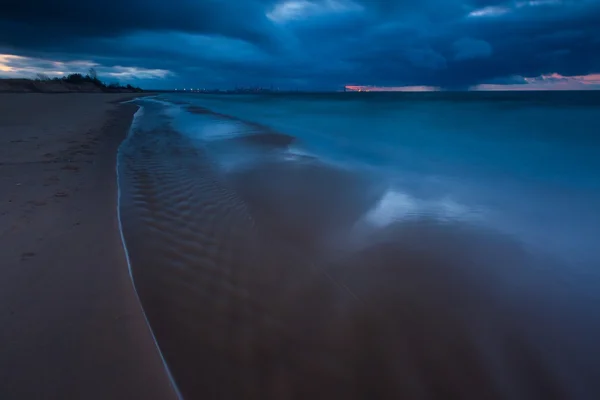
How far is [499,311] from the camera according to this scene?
3.27 meters

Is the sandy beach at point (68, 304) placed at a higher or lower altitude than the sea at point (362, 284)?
higher

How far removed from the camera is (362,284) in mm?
3521

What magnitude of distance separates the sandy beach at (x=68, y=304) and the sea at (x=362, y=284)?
0.70 feet

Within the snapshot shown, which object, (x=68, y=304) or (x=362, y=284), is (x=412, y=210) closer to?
(x=362, y=284)

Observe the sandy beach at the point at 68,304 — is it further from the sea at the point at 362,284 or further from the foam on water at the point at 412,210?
the foam on water at the point at 412,210

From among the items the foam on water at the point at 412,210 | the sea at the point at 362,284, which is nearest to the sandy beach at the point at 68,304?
the sea at the point at 362,284

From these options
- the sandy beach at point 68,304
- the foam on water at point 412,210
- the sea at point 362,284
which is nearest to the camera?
the sandy beach at point 68,304

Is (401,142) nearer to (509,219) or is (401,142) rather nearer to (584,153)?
(584,153)

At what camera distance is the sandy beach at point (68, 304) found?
201 cm

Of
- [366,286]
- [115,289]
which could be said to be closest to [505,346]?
[366,286]

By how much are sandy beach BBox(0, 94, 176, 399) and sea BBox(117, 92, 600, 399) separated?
8.4 inches

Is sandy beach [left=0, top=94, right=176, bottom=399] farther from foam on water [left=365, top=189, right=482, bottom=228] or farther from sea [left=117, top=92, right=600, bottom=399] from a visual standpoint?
foam on water [left=365, top=189, right=482, bottom=228]

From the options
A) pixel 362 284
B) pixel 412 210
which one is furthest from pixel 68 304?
pixel 412 210

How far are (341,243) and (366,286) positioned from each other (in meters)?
1.05
